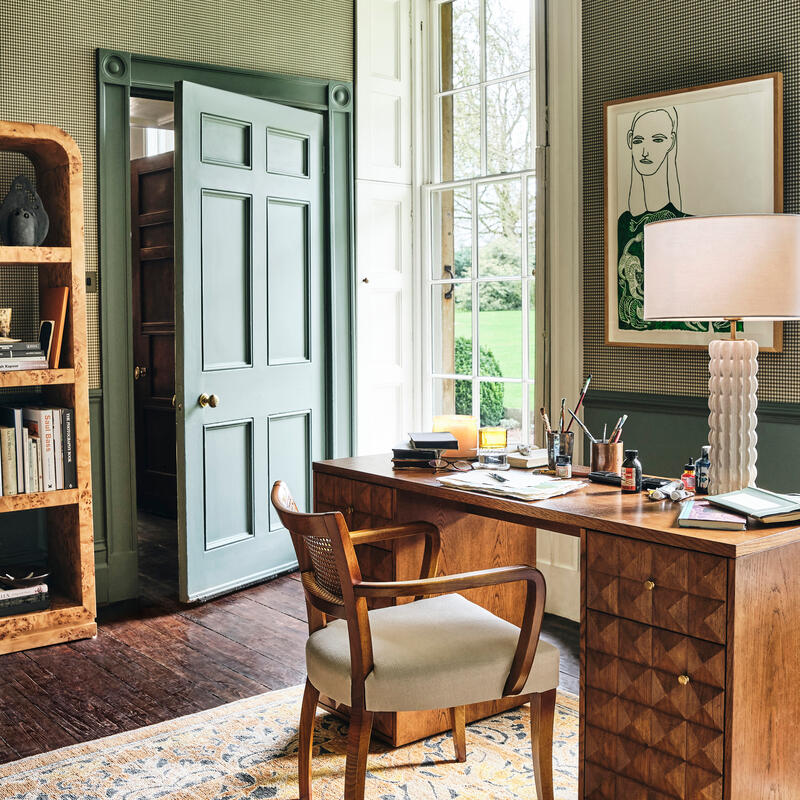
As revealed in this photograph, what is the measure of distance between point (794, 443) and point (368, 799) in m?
1.86

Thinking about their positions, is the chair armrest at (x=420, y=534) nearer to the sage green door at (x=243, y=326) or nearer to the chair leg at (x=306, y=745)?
the chair leg at (x=306, y=745)

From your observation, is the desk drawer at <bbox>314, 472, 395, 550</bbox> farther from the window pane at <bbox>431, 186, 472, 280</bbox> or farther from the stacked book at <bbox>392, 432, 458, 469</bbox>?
the window pane at <bbox>431, 186, 472, 280</bbox>

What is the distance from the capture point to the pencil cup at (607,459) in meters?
2.62

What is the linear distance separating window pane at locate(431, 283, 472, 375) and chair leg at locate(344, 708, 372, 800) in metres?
2.78

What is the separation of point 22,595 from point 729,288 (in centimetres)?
284

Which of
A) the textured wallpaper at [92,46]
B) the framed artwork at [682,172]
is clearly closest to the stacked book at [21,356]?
the textured wallpaper at [92,46]

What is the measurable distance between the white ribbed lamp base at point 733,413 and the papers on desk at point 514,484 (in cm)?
37

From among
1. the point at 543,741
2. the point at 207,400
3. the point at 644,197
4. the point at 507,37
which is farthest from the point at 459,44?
the point at 543,741

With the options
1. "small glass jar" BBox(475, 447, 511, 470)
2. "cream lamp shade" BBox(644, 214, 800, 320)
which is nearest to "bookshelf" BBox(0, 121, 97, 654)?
"small glass jar" BBox(475, 447, 511, 470)

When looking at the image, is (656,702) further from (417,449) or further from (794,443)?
(794,443)

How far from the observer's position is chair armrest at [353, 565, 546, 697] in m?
2.05

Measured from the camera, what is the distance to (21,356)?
3.53 metres

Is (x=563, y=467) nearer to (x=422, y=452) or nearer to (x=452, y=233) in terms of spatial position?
(x=422, y=452)

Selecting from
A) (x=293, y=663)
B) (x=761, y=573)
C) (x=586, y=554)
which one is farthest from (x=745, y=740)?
(x=293, y=663)
